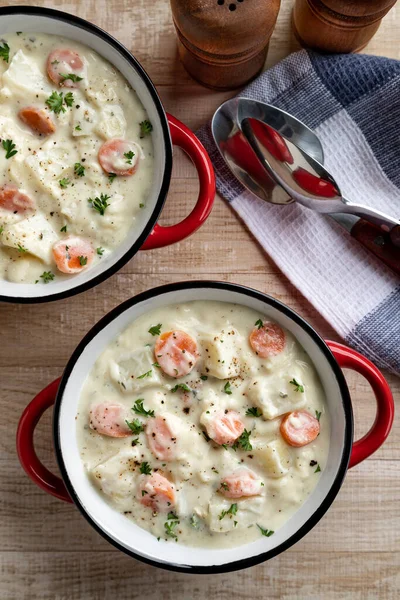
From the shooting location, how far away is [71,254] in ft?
7.53

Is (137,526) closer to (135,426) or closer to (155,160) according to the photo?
(135,426)

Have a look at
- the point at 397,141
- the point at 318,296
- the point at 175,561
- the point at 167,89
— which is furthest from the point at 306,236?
the point at 175,561

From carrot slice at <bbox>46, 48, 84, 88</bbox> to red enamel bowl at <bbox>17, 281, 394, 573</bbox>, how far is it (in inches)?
30.7

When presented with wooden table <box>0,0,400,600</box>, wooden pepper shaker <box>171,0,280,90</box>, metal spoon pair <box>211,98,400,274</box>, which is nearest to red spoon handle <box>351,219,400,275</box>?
metal spoon pair <box>211,98,400,274</box>

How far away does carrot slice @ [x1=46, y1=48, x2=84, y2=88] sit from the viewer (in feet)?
7.55

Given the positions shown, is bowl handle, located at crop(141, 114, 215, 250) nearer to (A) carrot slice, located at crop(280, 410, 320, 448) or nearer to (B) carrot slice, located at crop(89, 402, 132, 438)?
(B) carrot slice, located at crop(89, 402, 132, 438)

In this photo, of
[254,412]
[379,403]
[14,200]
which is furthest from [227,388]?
[14,200]

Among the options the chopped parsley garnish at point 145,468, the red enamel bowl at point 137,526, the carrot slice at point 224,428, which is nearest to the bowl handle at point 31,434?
the red enamel bowl at point 137,526

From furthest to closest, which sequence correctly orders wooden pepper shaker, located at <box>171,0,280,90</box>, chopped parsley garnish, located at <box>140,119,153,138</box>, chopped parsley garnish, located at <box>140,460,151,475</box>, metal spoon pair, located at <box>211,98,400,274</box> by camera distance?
1. metal spoon pair, located at <box>211,98,400,274</box>
2. chopped parsley garnish, located at <box>140,119,153,138</box>
3. chopped parsley garnish, located at <box>140,460,151,475</box>
4. wooden pepper shaker, located at <box>171,0,280,90</box>

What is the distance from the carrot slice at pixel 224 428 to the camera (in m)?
2.18

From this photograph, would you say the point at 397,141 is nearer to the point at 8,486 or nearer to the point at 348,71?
the point at 348,71

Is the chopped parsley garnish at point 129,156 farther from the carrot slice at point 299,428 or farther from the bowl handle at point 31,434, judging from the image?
the carrot slice at point 299,428

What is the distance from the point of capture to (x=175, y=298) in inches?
88.1

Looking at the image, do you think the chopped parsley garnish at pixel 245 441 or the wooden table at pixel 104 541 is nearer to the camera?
the chopped parsley garnish at pixel 245 441
